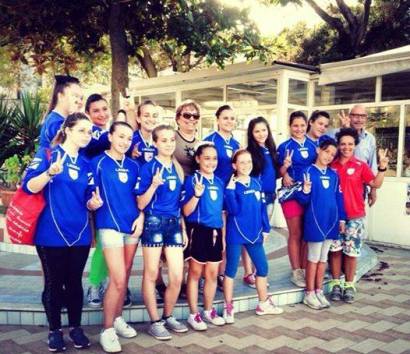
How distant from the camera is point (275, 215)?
8.99 metres

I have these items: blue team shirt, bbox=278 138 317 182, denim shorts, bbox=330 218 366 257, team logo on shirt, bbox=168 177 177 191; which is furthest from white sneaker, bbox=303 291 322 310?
team logo on shirt, bbox=168 177 177 191

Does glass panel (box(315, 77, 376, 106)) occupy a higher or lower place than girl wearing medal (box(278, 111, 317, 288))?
higher

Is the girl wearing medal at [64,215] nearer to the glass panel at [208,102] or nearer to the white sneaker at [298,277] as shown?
the white sneaker at [298,277]

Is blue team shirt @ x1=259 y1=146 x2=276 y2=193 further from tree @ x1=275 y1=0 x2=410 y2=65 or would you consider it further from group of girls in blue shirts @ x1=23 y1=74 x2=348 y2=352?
tree @ x1=275 y1=0 x2=410 y2=65

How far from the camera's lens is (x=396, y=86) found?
8109 mm

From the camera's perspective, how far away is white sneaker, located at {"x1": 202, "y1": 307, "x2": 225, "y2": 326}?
407cm

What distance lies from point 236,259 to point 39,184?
6.15 feet

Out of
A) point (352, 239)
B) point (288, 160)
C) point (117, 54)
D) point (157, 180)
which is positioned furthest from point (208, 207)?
point (117, 54)

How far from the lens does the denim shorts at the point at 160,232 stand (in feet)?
12.0

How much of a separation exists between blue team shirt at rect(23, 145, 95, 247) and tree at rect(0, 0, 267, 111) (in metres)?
4.63

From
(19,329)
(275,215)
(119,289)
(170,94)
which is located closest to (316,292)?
(119,289)

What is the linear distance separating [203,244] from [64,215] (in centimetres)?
119

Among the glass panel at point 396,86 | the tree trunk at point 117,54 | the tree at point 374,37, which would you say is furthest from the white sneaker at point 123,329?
the tree at point 374,37

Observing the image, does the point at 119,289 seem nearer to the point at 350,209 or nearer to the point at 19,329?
the point at 19,329
